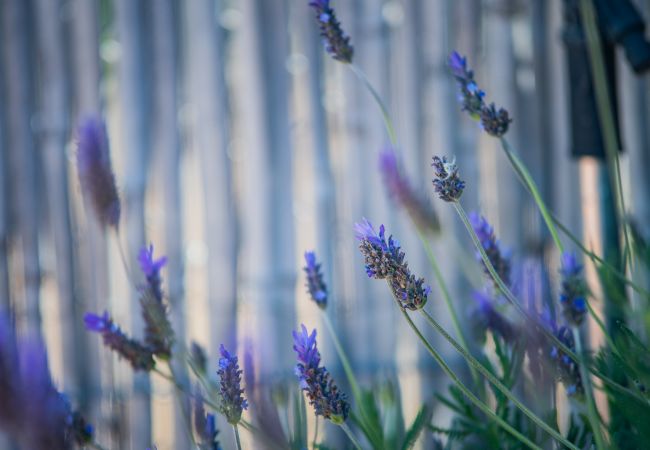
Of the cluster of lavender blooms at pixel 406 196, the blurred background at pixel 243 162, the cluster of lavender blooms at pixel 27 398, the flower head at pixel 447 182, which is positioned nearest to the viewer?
the cluster of lavender blooms at pixel 27 398

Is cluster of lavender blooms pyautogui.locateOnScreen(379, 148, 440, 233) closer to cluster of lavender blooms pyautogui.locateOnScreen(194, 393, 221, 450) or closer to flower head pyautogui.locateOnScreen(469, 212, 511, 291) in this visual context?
flower head pyautogui.locateOnScreen(469, 212, 511, 291)

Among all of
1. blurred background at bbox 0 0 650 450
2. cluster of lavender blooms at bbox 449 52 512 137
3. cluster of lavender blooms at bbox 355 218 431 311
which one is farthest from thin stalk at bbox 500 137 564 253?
blurred background at bbox 0 0 650 450

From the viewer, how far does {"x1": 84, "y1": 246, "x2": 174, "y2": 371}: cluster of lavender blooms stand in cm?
65

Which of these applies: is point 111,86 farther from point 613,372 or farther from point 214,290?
point 613,372

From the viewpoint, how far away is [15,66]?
175cm

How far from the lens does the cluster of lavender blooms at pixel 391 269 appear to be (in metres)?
0.48

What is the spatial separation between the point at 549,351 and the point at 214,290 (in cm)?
122

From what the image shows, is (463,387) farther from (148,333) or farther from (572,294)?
(148,333)

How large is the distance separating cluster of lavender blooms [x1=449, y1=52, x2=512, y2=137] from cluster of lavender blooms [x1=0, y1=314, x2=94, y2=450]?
377 mm

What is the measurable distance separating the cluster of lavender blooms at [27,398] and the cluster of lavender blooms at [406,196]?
0.40 metres

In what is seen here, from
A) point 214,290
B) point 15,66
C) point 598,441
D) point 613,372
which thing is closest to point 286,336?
point 214,290

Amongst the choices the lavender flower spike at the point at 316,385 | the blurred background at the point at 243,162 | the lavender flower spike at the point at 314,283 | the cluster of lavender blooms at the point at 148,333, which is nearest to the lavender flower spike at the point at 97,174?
the cluster of lavender blooms at the point at 148,333

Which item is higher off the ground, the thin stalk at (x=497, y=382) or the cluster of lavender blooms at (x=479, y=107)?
the cluster of lavender blooms at (x=479, y=107)

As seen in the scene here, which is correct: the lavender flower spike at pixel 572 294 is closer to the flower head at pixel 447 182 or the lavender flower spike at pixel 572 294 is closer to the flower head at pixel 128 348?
the flower head at pixel 447 182
